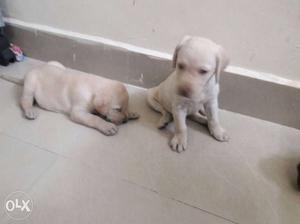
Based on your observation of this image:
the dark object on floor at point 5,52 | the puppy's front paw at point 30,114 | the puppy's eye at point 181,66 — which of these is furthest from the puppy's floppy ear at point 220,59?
the dark object on floor at point 5,52

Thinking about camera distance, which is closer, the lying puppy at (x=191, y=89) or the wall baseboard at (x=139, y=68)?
the lying puppy at (x=191, y=89)

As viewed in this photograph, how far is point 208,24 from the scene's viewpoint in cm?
137

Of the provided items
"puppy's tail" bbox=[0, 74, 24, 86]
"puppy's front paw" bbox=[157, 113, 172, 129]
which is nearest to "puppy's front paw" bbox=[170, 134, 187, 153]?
"puppy's front paw" bbox=[157, 113, 172, 129]

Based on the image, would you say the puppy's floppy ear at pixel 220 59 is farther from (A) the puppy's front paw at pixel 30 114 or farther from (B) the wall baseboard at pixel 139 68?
(A) the puppy's front paw at pixel 30 114

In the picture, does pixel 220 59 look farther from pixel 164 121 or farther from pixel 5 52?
pixel 5 52

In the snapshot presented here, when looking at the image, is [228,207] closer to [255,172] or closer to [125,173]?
[255,172]

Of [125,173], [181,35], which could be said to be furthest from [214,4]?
[125,173]

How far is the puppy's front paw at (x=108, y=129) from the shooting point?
4.68ft

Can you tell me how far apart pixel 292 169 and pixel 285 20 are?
621mm

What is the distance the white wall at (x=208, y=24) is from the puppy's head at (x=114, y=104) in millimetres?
337

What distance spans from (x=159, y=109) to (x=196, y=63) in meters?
0.51

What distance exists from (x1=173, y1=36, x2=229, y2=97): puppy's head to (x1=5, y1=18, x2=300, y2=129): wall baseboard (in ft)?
1.28

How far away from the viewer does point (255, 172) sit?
51.0 inches

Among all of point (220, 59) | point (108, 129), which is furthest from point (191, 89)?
point (108, 129)
